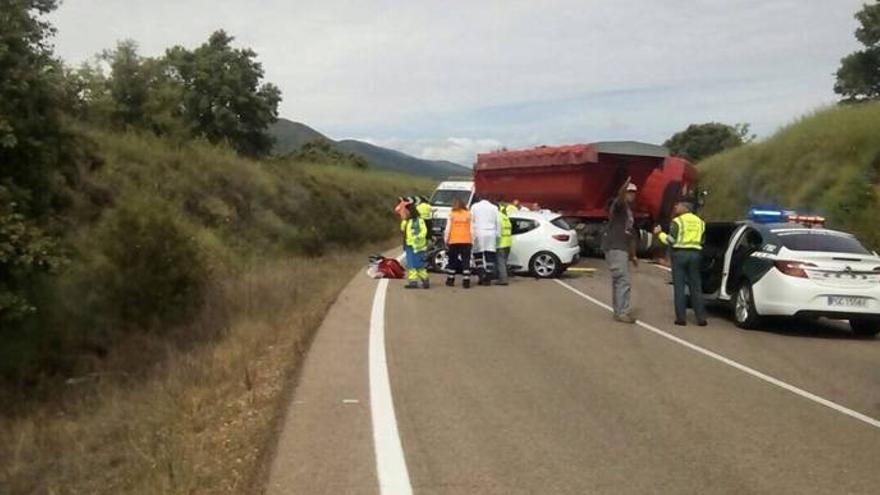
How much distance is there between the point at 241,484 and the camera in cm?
560

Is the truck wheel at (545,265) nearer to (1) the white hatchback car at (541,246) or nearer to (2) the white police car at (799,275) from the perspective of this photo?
(1) the white hatchback car at (541,246)

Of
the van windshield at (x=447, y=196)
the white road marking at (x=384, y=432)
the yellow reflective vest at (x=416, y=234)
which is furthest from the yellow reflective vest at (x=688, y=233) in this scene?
the van windshield at (x=447, y=196)

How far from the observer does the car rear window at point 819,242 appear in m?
12.8

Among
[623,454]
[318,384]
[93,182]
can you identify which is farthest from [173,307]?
[623,454]

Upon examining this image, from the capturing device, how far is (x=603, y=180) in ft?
82.8

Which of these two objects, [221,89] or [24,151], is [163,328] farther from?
[221,89]

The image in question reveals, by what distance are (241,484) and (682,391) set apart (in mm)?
4467

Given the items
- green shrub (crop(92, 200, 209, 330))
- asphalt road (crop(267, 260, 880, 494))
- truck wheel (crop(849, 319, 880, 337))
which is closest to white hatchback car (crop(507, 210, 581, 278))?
green shrub (crop(92, 200, 209, 330))

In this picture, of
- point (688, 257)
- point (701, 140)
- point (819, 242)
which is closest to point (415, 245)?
point (688, 257)

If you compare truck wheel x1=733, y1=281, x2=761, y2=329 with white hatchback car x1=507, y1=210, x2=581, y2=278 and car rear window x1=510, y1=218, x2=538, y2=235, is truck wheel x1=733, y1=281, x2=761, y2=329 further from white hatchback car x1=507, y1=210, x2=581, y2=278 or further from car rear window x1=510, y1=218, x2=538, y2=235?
car rear window x1=510, y1=218, x2=538, y2=235

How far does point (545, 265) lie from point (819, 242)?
8.08m

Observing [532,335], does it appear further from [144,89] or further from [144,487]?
[144,89]

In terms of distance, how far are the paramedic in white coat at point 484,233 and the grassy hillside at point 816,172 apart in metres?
9.97

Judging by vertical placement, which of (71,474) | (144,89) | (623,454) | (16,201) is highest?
(144,89)
